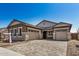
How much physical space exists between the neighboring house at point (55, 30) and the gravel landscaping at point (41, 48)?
27 centimetres

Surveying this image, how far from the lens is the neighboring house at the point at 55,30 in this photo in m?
7.94

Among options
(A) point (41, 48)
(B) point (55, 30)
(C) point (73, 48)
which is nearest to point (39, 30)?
(B) point (55, 30)

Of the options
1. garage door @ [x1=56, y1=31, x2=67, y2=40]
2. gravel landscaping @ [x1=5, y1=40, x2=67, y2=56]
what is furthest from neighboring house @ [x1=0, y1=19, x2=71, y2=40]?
gravel landscaping @ [x1=5, y1=40, x2=67, y2=56]

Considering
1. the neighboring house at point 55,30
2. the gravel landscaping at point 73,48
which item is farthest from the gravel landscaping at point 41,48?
the neighboring house at point 55,30

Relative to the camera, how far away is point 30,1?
7.47 metres

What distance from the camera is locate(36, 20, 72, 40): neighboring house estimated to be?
7944 mm

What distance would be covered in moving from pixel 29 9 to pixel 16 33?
140 centimetres

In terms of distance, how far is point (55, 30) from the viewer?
8391mm

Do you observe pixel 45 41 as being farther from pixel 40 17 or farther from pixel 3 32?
pixel 3 32

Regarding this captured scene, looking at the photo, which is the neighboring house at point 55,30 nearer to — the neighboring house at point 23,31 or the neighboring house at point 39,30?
the neighboring house at point 39,30

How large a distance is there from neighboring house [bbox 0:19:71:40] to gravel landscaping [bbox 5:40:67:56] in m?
0.26

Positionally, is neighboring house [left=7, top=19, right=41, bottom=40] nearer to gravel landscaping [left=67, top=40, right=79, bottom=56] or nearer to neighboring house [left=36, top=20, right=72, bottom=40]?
neighboring house [left=36, top=20, right=72, bottom=40]

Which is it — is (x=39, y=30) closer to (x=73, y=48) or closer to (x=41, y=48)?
(x=41, y=48)

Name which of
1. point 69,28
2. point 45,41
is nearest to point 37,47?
point 45,41
